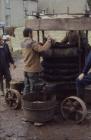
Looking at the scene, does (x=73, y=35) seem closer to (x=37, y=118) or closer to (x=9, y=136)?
(x=37, y=118)

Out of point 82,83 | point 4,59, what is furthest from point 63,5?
point 82,83

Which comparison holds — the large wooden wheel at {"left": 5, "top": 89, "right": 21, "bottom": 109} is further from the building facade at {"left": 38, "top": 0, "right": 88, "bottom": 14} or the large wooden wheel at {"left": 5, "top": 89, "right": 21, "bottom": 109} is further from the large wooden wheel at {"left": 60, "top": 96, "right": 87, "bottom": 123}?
the building facade at {"left": 38, "top": 0, "right": 88, "bottom": 14}

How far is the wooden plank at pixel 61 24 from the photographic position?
382 inches

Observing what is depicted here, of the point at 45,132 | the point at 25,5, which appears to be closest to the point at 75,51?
the point at 45,132

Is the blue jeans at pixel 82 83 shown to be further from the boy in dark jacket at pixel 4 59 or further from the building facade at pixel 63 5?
the building facade at pixel 63 5

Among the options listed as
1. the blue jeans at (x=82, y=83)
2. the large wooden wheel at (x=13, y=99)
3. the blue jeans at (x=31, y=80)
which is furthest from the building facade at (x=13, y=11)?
the blue jeans at (x=82, y=83)

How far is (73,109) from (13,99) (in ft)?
5.67

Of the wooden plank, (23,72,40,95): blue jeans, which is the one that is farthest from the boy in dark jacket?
(23,72,40,95): blue jeans

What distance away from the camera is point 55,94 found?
408 inches

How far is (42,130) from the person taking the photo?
29.6 ft

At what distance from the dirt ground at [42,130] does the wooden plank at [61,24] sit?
192cm

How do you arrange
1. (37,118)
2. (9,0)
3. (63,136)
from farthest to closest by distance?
(9,0) → (37,118) → (63,136)

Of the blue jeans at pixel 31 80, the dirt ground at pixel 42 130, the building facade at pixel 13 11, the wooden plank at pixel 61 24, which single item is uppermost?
the wooden plank at pixel 61 24

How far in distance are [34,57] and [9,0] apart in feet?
142
